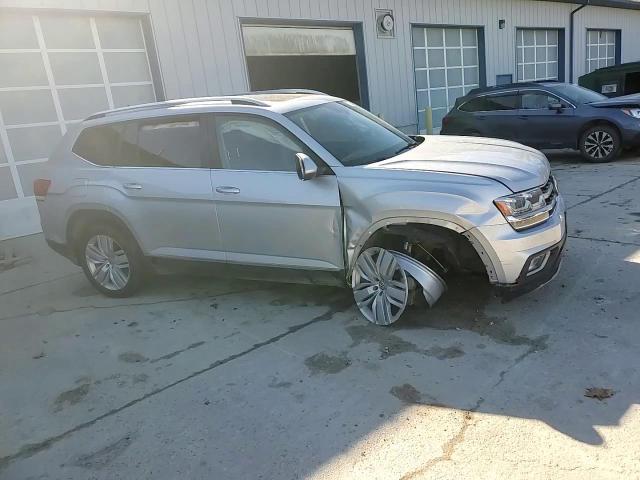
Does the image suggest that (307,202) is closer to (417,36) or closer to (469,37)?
(417,36)

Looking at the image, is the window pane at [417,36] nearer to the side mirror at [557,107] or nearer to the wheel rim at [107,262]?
the side mirror at [557,107]

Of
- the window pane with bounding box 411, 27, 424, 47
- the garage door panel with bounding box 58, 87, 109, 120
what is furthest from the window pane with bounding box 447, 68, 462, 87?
the garage door panel with bounding box 58, 87, 109, 120

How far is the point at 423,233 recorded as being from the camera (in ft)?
12.4

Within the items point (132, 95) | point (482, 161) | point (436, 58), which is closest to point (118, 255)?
point (482, 161)

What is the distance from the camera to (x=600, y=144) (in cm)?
978

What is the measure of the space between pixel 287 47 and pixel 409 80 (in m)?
3.87

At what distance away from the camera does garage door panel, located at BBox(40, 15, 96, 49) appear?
801cm

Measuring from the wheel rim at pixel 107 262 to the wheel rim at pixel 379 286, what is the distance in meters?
2.41

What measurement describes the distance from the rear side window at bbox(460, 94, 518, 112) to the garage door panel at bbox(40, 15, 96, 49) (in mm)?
7512

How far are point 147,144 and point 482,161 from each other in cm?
298

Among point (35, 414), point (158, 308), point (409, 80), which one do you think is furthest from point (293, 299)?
point (409, 80)

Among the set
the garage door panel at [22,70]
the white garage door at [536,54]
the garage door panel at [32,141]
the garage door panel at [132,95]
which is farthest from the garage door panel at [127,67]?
the white garage door at [536,54]

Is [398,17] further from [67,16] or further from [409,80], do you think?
[67,16]

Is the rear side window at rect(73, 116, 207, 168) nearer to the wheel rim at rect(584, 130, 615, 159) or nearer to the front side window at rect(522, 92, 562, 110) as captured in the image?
the front side window at rect(522, 92, 562, 110)
